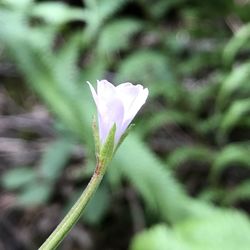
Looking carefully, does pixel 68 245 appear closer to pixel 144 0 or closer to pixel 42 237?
pixel 42 237

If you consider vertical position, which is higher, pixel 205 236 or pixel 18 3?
pixel 18 3

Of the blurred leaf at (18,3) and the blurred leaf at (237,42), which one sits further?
the blurred leaf at (237,42)

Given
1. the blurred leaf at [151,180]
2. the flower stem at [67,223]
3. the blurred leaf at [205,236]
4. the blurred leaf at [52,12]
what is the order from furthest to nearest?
the blurred leaf at [52,12] < the blurred leaf at [151,180] < the blurred leaf at [205,236] < the flower stem at [67,223]

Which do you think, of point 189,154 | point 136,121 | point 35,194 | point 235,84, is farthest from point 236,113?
point 35,194

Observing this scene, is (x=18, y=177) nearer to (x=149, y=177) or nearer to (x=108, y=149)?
(x=149, y=177)

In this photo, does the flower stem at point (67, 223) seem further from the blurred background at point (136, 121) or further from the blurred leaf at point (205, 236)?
the blurred background at point (136, 121)

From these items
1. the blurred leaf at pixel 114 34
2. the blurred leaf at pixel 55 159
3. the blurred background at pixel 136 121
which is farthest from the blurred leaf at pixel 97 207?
the blurred leaf at pixel 114 34

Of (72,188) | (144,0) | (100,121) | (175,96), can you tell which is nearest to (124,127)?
(100,121)
